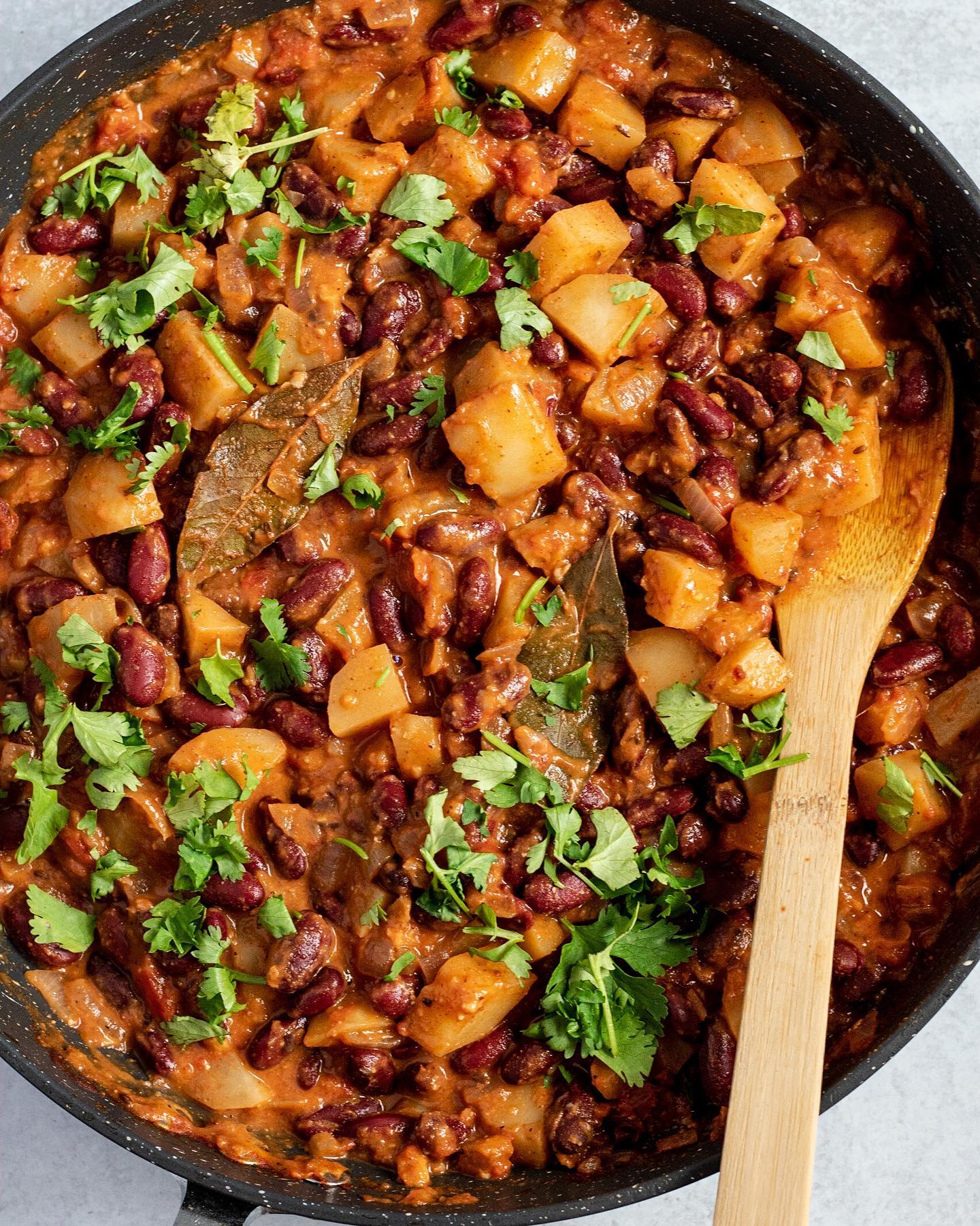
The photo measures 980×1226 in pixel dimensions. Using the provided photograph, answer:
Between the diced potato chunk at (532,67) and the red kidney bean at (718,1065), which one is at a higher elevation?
the diced potato chunk at (532,67)

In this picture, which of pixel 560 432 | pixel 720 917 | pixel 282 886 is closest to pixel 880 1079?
pixel 720 917

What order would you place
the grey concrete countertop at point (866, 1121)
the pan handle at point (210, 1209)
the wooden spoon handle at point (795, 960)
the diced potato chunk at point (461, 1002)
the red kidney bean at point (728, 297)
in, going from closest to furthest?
the wooden spoon handle at point (795, 960) < the pan handle at point (210, 1209) < the diced potato chunk at point (461, 1002) < the red kidney bean at point (728, 297) < the grey concrete countertop at point (866, 1121)

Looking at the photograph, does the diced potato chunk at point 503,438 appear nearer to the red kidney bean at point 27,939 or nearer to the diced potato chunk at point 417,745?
the diced potato chunk at point 417,745

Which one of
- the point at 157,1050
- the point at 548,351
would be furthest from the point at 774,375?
the point at 157,1050

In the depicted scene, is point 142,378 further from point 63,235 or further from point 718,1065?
point 718,1065

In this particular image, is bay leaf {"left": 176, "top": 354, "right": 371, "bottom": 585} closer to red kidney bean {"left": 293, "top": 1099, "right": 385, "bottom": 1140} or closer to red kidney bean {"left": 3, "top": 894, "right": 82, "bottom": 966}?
red kidney bean {"left": 3, "top": 894, "right": 82, "bottom": 966}

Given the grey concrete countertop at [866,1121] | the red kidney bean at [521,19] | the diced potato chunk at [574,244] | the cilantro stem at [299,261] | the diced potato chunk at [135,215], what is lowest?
the grey concrete countertop at [866,1121]

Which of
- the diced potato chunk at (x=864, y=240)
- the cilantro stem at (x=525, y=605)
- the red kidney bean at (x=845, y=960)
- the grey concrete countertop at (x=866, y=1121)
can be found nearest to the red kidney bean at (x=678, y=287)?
the diced potato chunk at (x=864, y=240)

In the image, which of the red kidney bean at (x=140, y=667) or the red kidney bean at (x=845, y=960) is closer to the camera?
the red kidney bean at (x=140, y=667)
